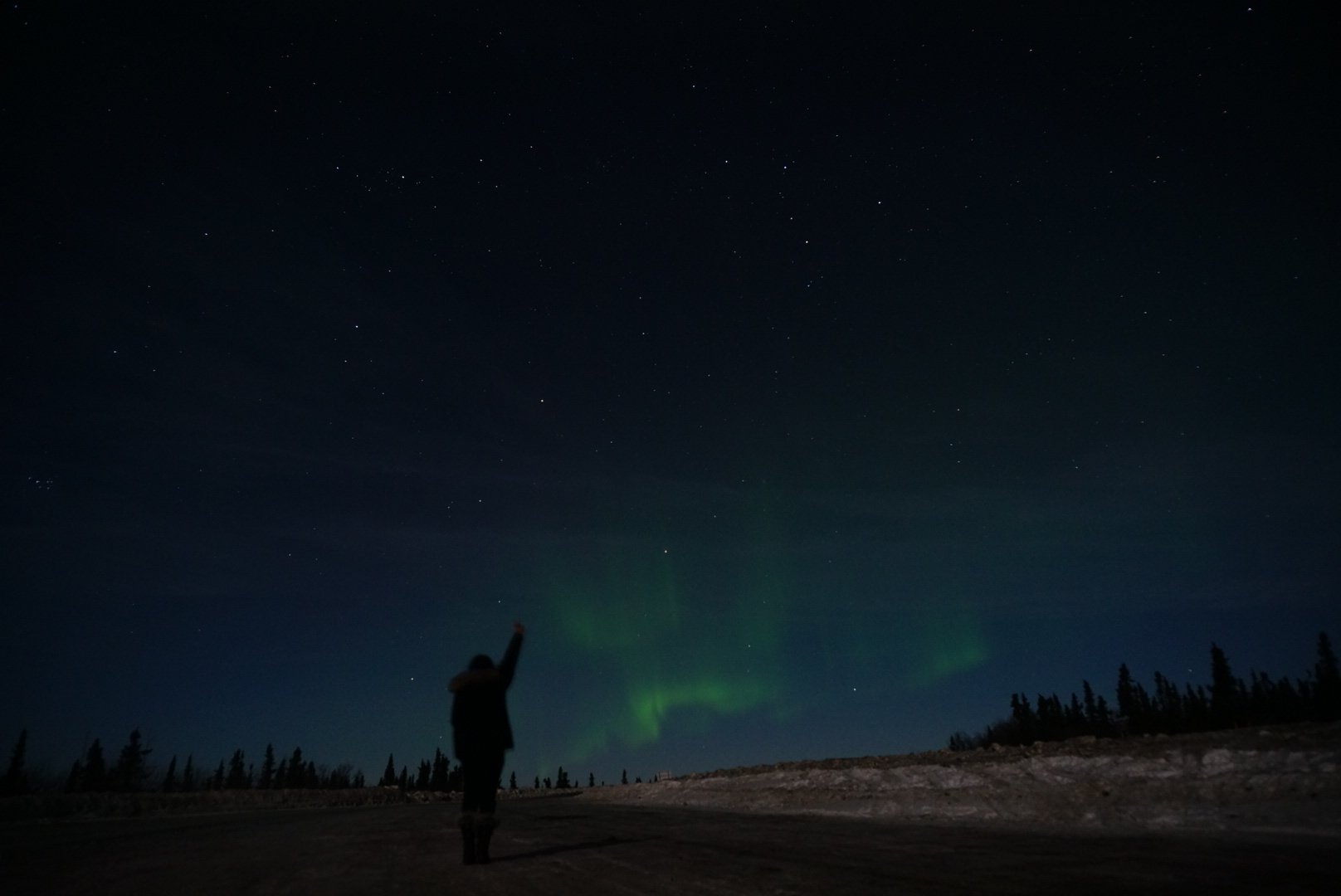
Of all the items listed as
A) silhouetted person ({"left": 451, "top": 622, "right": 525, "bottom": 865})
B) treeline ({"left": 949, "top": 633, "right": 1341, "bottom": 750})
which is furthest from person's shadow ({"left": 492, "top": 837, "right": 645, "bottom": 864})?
treeline ({"left": 949, "top": 633, "right": 1341, "bottom": 750})

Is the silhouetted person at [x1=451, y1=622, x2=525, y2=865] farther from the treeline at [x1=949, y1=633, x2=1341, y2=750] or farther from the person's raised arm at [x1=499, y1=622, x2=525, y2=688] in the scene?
the treeline at [x1=949, y1=633, x2=1341, y2=750]

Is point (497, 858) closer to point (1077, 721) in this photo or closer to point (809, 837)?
point (809, 837)

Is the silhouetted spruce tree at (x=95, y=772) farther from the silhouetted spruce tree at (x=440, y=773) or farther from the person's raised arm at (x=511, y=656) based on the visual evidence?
the person's raised arm at (x=511, y=656)

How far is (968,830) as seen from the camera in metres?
10.8

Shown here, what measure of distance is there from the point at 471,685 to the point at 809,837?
5768 mm

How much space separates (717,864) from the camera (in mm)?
7316

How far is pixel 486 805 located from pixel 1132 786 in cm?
1108

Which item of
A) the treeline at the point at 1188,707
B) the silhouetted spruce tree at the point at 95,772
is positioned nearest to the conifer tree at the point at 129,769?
the silhouetted spruce tree at the point at 95,772

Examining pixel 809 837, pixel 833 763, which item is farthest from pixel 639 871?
pixel 833 763

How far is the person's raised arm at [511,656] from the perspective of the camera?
7849mm

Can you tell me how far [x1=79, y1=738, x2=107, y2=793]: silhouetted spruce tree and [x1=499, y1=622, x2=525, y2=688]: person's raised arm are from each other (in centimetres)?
16645

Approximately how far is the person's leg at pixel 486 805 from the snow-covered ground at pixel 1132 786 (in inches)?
375

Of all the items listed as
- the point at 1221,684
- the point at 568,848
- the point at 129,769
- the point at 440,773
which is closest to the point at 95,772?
the point at 129,769

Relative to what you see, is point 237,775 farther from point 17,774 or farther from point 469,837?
point 469,837
